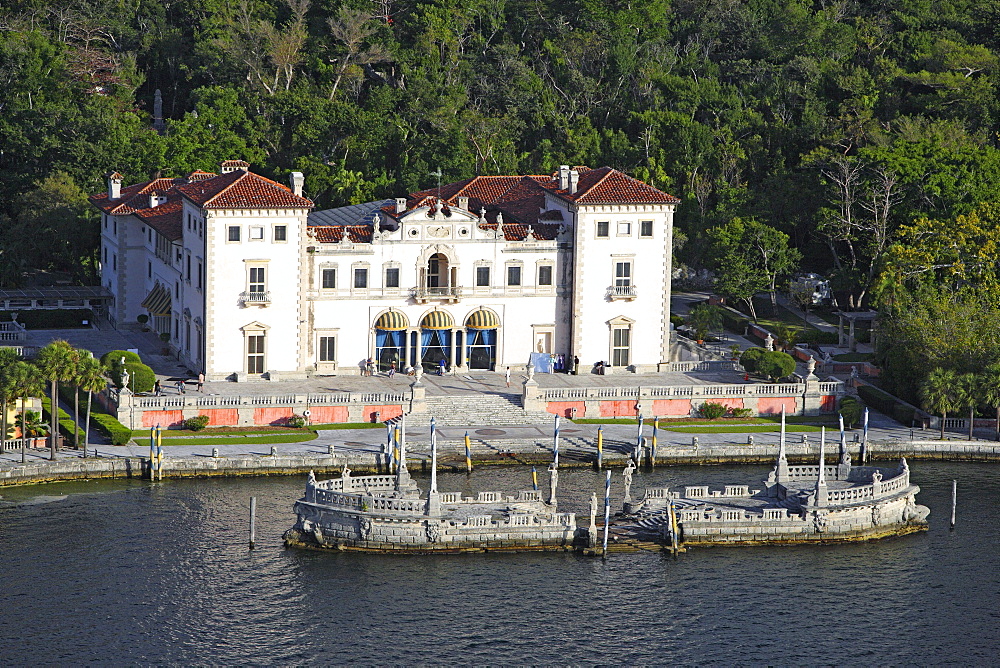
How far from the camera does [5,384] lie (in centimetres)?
10044

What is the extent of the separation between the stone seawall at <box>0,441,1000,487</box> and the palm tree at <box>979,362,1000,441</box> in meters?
2.59

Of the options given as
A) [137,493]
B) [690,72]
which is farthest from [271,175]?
[137,493]

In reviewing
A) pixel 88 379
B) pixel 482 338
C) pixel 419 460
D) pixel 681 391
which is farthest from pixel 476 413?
pixel 88 379

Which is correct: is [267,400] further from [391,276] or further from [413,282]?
[413,282]

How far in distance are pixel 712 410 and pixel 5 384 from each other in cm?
4108

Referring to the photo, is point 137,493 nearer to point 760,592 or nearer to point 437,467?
point 437,467

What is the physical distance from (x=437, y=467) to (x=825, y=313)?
1878 inches

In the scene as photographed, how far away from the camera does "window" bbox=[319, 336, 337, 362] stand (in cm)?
11812

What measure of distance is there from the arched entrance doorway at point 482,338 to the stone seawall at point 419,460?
15.2 meters

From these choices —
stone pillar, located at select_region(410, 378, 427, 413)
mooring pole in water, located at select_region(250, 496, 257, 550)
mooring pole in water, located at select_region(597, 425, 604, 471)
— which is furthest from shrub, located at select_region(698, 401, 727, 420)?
mooring pole in water, located at select_region(250, 496, 257, 550)

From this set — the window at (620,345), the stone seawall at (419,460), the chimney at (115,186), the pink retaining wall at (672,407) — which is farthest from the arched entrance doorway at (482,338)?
the chimney at (115,186)

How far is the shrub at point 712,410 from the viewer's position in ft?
375

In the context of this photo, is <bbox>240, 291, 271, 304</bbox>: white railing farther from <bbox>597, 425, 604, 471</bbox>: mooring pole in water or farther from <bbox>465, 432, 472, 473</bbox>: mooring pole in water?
<bbox>597, 425, 604, 471</bbox>: mooring pole in water

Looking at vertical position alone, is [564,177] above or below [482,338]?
above
